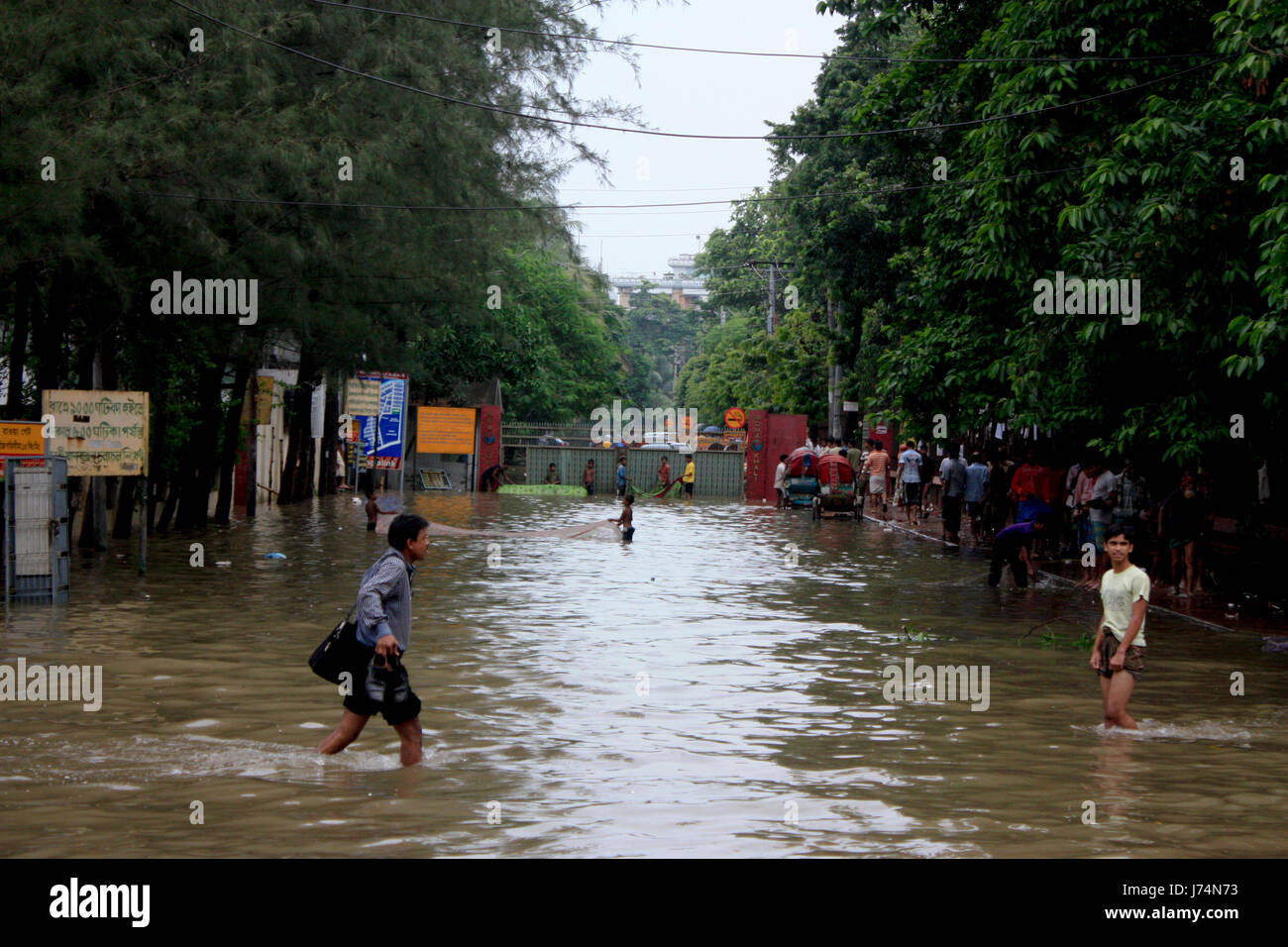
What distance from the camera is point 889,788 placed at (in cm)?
834

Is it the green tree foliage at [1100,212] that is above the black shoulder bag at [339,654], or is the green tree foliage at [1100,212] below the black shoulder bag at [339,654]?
above

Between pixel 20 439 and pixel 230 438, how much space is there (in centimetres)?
1308

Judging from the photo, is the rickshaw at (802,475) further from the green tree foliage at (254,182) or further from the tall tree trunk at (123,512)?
the tall tree trunk at (123,512)

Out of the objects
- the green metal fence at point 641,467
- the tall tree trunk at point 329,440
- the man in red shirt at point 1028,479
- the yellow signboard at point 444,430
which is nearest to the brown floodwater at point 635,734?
the man in red shirt at point 1028,479

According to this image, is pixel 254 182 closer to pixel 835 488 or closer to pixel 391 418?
pixel 835 488

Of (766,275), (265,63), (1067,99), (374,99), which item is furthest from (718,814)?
(766,275)

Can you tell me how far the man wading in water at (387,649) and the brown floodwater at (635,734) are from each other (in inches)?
11.0

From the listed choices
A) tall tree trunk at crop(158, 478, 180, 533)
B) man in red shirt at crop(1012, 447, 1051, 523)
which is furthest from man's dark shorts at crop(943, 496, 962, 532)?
tall tree trunk at crop(158, 478, 180, 533)

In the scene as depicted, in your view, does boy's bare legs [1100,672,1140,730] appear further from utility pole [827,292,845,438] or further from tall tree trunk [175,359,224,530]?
utility pole [827,292,845,438]

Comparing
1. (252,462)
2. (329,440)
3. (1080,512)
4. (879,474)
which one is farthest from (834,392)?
(1080,512)

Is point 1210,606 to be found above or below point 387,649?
below

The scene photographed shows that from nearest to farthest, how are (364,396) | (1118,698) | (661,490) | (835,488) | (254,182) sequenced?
(1118,698) → (254,182) → (364,396) → (835,488) → (661,490)
